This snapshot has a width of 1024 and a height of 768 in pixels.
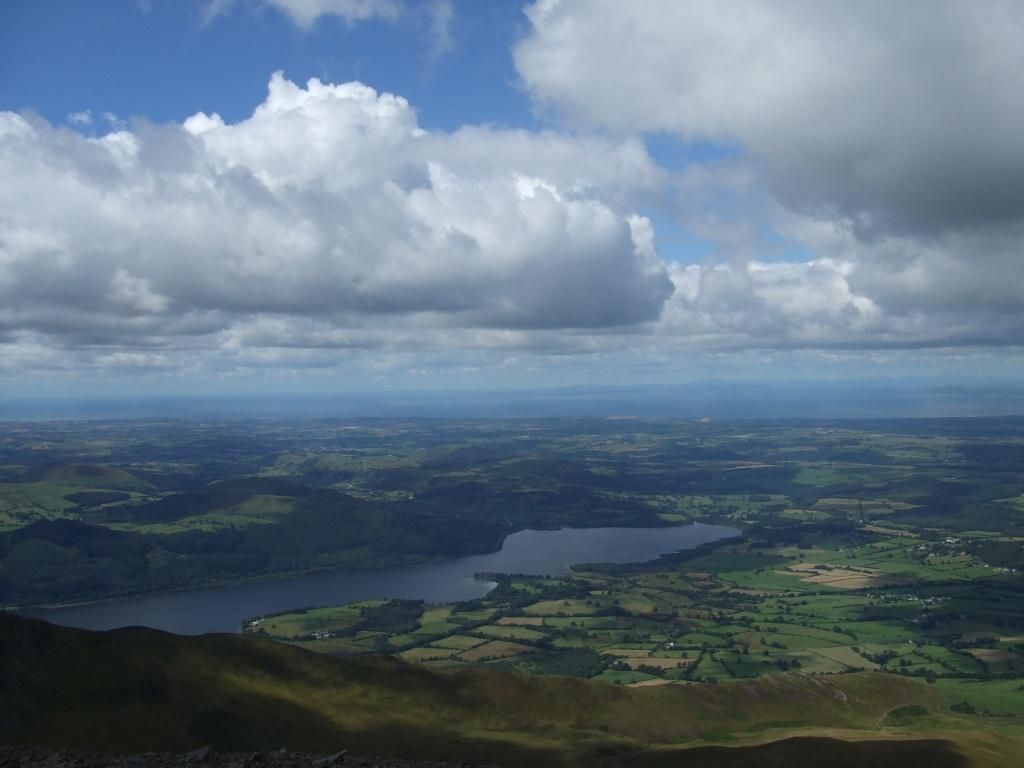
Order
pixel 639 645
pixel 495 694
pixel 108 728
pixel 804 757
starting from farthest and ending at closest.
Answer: pixel 639 645, pixel 495 694, pixel 108 728, pixel 804 757

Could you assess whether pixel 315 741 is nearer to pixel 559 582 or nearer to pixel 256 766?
pixel 256 766

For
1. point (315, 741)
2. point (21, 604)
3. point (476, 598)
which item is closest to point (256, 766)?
point (315, 741)

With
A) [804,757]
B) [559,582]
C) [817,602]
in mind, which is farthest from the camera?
[559,582]

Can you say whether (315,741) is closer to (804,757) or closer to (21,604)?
(804,757)

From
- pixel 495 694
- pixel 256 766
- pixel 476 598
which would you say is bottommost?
pixel 476 598

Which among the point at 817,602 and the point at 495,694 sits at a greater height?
the point at 495,694

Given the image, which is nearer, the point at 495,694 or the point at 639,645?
the point at 495,694
